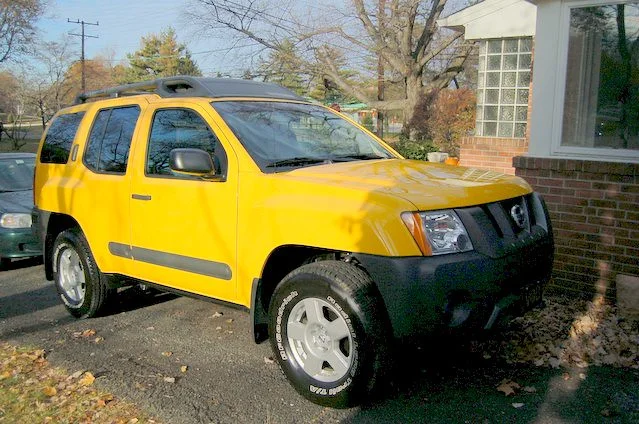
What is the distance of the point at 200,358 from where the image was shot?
4.48 m

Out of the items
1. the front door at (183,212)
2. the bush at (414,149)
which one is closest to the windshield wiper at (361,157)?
the front door at (183,212)

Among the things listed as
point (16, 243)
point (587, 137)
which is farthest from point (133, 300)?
point (587, 137)

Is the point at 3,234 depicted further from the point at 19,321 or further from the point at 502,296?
the point at 502,296

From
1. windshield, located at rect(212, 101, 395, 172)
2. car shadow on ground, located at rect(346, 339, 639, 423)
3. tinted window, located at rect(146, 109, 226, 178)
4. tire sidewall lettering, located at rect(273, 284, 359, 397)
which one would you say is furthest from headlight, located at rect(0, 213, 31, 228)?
car shadow on ground, located at rect(346, 339, 639, 423)

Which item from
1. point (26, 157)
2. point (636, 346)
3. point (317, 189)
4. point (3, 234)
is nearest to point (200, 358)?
point (317, 189)

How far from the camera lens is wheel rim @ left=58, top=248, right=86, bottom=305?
18.2ft

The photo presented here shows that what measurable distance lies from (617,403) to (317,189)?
221cm

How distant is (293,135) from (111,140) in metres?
1.77

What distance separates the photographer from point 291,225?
12.0 feet

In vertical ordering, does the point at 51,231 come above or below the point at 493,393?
above

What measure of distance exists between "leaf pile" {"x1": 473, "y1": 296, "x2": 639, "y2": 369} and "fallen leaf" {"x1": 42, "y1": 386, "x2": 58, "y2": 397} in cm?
297

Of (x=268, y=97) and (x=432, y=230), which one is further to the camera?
(x=268, y=97)

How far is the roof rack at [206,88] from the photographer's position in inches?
187

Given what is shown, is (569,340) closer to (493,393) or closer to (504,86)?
(493,393)
